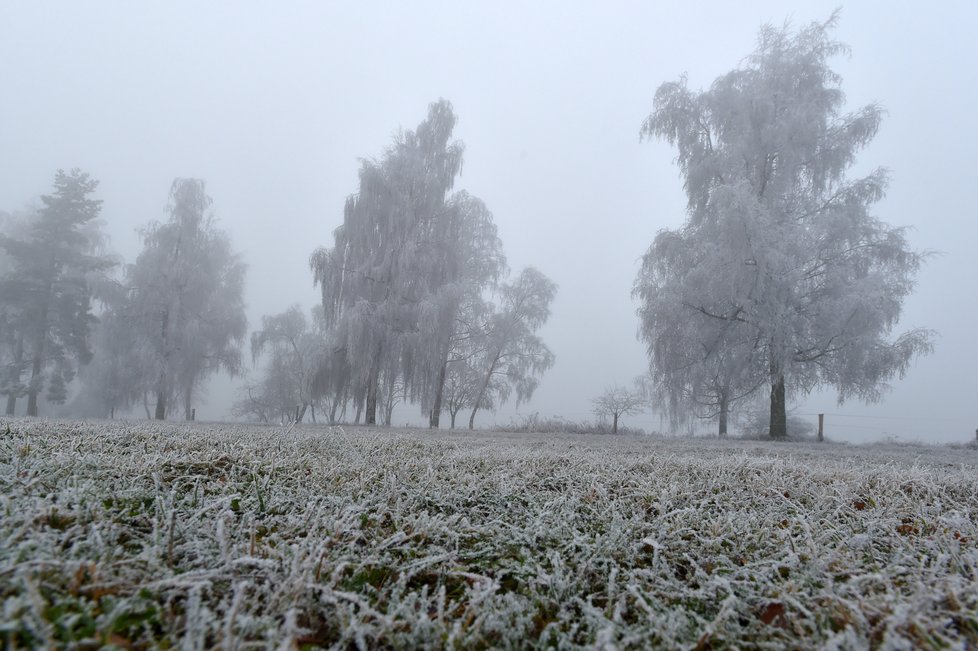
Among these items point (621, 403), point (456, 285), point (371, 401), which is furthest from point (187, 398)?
point (621, 403)

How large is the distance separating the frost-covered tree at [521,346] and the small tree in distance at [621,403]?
252cm

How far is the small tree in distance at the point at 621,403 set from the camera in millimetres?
16531

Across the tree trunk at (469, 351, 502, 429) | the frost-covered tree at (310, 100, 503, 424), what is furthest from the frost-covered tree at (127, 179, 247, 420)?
the tree trunk at (469, 351, 502, 429)

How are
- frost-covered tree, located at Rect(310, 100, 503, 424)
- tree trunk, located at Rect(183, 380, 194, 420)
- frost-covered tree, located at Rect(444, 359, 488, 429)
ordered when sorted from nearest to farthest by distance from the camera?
frost-covered tree, located at Rect(310, 100, 503, 424) < tree trunk, located at Rect(183, 380, 194, 420) < frost-covered tree, located at Rect(444, 359, 488, 429)

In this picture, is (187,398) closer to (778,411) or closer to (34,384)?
(34,384)

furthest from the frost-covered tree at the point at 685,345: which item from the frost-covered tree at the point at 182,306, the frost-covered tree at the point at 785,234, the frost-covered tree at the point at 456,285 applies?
the frost-covered tree at the point at 182,306

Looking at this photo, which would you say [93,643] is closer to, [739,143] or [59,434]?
[59,434]

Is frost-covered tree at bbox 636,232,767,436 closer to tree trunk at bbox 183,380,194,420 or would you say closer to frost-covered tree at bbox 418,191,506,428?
frost-covered tree at bbox 418,191,506,428

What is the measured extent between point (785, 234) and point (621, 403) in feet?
29.0

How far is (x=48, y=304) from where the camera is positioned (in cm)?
1572

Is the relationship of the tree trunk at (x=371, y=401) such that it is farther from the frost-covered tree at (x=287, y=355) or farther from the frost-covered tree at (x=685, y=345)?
the frost-covered tree at (x=287, y=355)

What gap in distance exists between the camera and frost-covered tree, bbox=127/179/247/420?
48.5 ft

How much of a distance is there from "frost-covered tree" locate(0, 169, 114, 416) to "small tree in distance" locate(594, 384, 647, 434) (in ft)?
57.4

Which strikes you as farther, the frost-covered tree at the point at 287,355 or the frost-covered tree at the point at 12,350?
the frost-covered tree at the point at 287,355
